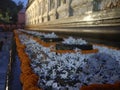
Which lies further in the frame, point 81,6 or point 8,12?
point 8,12

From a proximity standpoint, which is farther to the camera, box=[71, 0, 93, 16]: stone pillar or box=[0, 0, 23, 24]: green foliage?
box=[0, 0, 23, 24]: green foliage

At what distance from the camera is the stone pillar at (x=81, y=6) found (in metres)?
9.12

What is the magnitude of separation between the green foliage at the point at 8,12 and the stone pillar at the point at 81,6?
157 ft

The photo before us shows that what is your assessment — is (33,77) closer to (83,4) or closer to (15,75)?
(15,75)

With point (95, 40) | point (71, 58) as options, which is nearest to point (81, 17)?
point (95, 40)

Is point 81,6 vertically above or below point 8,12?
above

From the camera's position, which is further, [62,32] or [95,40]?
[62,32]

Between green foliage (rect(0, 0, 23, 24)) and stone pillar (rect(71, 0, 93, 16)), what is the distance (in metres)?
47.9

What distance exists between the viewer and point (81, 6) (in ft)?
34.2

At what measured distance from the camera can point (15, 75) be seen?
347 centimetres

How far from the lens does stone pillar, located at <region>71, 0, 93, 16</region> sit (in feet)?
29.9

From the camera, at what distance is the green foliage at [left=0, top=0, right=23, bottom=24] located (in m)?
59.3

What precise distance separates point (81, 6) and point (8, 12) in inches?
2073

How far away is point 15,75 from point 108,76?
115 cm
